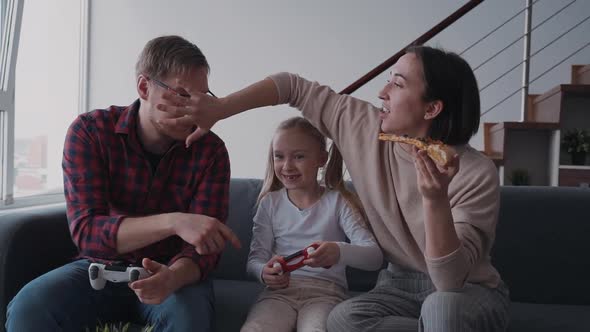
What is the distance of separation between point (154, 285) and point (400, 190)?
2.15 feet

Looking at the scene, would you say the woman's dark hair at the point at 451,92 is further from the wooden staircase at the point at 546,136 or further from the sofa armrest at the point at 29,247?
the wooden staircase at the point at 546,136

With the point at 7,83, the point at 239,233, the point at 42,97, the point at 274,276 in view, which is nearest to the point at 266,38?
the point at 42,97

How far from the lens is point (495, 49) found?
4.05 meters

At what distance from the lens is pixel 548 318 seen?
1.50 m

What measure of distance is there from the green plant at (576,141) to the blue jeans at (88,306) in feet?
9.44

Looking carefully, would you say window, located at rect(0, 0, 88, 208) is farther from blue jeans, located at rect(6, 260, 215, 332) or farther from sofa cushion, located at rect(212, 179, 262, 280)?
blue jeans, located at rect(6, 260, 215, 332)

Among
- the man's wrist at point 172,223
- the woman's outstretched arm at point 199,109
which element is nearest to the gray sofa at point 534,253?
the man's wrist at point 172,223

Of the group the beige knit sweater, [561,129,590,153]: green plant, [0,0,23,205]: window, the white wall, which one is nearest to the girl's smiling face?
the beige knit sweater

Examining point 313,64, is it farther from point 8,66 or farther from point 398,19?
point 8,66

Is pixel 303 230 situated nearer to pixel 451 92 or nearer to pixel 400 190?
pixel 400 190

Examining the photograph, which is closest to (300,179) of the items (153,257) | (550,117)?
(153,257)

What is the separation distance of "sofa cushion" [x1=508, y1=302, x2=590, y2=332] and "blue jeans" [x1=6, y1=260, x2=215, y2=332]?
2.62 feet

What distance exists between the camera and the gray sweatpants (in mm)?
1084

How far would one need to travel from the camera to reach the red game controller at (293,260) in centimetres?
139
